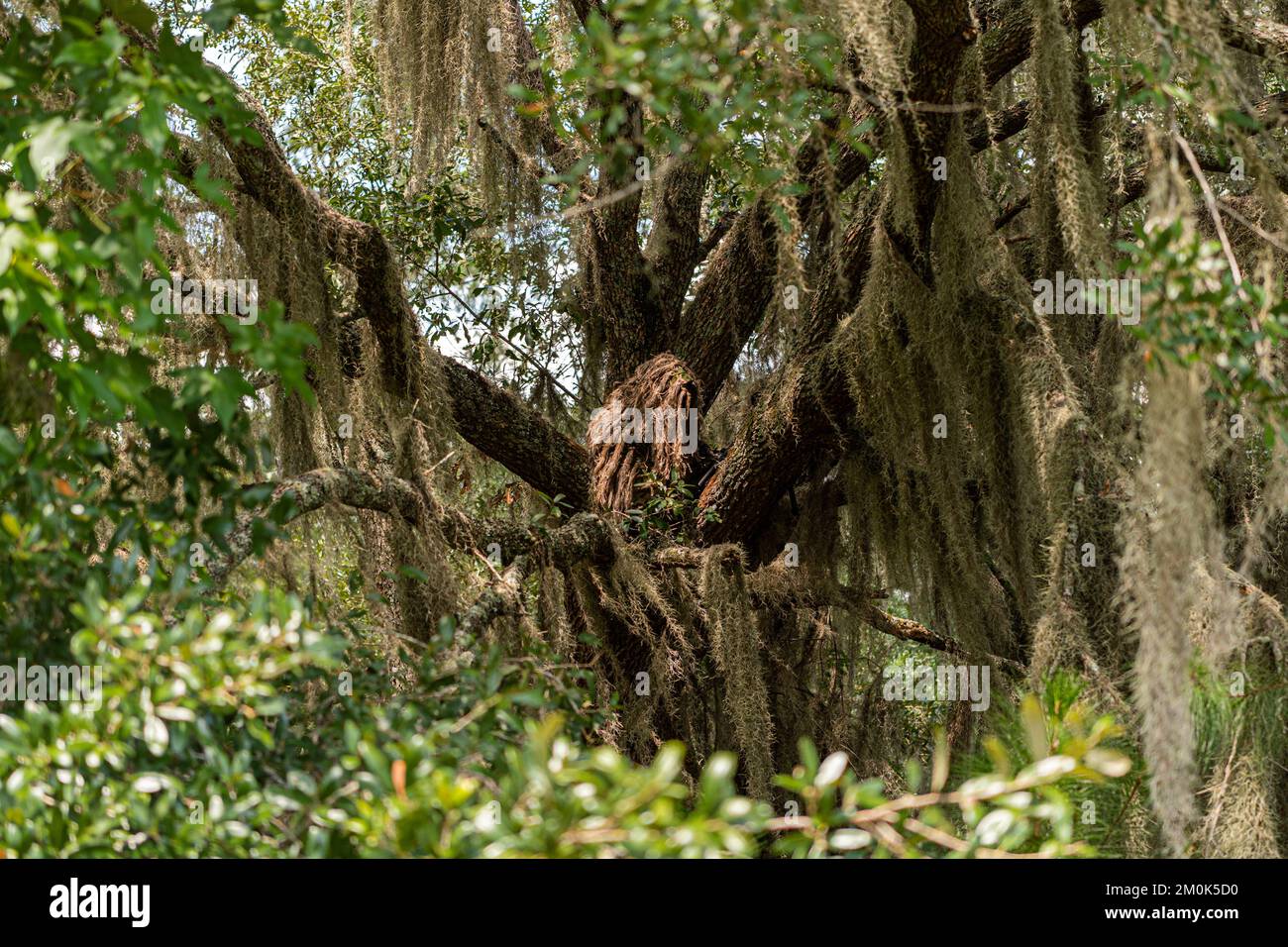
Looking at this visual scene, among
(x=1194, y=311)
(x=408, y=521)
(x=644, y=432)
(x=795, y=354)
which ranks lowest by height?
(x=408, y=521)

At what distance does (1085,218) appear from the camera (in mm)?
2594

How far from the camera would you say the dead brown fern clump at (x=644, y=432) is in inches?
151

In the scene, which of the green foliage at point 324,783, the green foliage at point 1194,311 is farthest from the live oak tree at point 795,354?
the green foliage at point 324,783

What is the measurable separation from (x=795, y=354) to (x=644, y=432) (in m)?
0.51

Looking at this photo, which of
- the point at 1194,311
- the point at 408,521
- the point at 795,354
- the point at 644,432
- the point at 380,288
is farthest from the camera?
the point at 644,432

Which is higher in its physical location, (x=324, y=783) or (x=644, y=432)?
(x=644, y=432)

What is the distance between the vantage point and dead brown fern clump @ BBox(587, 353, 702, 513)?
12.6ft

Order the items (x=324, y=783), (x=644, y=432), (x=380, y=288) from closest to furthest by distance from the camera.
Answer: (x=324, y=783) → (x=380, y=288) → (x=644, y=432)

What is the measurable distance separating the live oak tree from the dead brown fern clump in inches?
0.7

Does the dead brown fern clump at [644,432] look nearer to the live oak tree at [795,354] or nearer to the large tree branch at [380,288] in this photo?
the live oak tree at [795,354]

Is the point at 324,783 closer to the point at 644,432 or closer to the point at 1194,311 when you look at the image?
the point at 1194,311

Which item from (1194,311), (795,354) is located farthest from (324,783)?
(795,354)

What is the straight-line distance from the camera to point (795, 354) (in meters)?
3.69

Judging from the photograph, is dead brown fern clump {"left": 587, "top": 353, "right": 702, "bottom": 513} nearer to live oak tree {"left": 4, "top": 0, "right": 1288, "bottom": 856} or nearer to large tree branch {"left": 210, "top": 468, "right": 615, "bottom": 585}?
live oak tree {"left": 4, "top": 0, "right": 1288, "bottom": 856}
